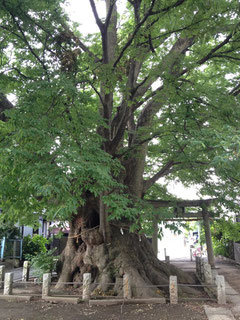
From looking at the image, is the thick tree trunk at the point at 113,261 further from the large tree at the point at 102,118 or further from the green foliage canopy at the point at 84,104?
the green foliage canopy at the point at 84,104

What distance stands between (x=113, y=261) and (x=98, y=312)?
2251mm

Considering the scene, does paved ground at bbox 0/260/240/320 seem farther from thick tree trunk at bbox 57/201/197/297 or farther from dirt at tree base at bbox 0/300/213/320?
thick tree trunk at bbox 57/201/197/297

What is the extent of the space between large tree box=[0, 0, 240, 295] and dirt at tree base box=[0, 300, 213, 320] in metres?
1.05

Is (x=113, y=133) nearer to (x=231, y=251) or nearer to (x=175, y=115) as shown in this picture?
(x=175, y=115)

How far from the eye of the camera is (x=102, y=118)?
7.23 meters

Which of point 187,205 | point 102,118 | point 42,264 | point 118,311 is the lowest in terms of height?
point 118,311

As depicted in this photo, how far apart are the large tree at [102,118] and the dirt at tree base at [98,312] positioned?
1.05 meters

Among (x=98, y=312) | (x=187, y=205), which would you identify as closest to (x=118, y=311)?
(x=98, y=312)

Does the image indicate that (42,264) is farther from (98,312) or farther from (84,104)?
(84,104)

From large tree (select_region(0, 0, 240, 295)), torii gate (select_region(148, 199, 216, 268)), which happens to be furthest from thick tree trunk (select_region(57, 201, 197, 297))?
torii gate (select_region(148, 199, 216, 268))

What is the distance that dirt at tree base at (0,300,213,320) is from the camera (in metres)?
6.55

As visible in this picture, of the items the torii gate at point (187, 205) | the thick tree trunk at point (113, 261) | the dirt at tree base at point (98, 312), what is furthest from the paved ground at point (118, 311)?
the torii gate at point (187, 205)

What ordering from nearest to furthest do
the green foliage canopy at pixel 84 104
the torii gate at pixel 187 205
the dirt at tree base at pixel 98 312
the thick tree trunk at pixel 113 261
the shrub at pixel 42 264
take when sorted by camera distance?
the green foliage canopy at pixel 84 104, the dirt at tree base at pixel 98 312, the thick tree trunk at pixel 113 261, the shrub at pixel 42 264, the torii gate at pixel 187 205

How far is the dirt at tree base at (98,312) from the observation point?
6.55 m
